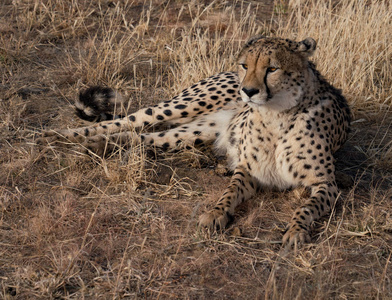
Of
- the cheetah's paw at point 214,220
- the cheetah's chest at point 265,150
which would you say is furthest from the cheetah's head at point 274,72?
the cheetah's paw at point 214,220

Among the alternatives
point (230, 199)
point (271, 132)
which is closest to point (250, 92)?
point (271, 132)

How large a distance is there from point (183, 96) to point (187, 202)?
3.56 ft

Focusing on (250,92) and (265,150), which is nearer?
(250,92)

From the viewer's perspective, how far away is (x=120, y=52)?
4418mm

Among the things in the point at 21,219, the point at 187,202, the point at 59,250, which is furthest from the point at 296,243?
the point at 21,219

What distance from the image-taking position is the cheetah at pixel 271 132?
275cm

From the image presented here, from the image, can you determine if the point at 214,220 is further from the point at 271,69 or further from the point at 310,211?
the point at 271,69

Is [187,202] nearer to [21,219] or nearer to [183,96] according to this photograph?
[21,219]

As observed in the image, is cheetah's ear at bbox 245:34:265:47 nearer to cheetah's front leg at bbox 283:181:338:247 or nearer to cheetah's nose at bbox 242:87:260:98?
cheetah's nose at bbox 242:87:260:98

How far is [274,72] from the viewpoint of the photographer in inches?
109

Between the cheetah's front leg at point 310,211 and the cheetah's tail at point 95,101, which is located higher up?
the cheetah's front leg at point 310,211

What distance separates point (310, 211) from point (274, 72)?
690 millimetres

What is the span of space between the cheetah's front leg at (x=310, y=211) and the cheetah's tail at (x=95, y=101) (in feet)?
4.57

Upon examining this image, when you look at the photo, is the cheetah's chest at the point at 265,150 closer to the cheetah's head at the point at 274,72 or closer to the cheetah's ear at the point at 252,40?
the cheetah's head at the point at 274,72
